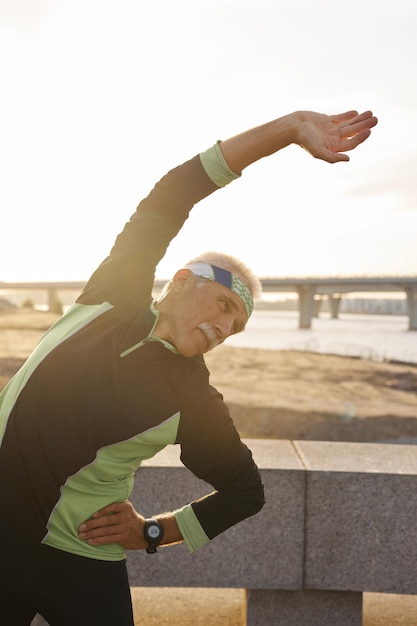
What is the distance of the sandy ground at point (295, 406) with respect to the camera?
4.22 m

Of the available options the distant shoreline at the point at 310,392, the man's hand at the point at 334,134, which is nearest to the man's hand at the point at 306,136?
the man's hand at the point at 334,134

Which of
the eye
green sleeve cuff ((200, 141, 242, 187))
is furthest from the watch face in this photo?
green sleeve cuff ((200, 141, 242, 187))

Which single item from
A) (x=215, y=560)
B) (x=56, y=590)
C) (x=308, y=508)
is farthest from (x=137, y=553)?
(x=56, y=590)

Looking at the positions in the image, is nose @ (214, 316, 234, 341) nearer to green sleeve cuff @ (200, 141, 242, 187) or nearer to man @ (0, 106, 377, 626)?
man @ (0, 106, 377, 626)

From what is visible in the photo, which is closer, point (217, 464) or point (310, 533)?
point (217, 464)

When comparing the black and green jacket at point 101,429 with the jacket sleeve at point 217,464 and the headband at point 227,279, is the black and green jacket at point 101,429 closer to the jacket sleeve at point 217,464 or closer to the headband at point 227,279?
the jacket sleeve at point 217,464

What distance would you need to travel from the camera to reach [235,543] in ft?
11.9

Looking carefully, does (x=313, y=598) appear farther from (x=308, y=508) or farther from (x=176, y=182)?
(x=176, y=182)

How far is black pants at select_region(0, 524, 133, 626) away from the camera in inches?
76.0

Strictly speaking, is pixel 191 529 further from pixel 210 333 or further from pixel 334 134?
pixel 334 134

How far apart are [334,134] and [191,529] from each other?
130 cm

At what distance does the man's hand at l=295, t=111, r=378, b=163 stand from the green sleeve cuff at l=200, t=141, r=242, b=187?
0.27 metres

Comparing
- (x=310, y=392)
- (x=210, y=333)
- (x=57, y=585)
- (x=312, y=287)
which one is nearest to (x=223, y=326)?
(x=210, y=333)

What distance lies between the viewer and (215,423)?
192cm
